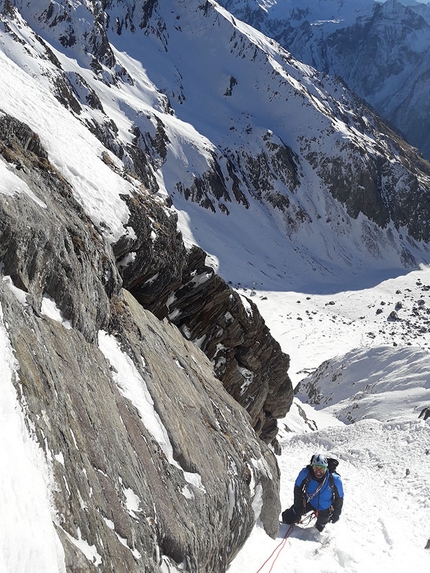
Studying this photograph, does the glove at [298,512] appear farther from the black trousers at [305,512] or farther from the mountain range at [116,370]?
the mountain range at [116,370]

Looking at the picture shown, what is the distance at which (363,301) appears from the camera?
83688 millimetres

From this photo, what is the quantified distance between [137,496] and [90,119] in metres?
69.5

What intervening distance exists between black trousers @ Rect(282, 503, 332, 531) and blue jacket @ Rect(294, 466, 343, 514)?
0.27 feet

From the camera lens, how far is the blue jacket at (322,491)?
1052cm

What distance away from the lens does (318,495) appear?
415 inches

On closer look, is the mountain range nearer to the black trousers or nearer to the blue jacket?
the black trousers

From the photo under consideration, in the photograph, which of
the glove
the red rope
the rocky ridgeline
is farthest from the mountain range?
the glove

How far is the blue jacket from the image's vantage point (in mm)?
10516

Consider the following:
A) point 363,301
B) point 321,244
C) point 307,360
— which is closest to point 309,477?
point 307,360

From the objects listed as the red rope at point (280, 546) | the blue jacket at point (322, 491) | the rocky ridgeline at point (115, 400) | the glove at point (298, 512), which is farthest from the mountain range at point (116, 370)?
the blue jacket at point (322, 491)

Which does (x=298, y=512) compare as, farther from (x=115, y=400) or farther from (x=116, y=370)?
(x=115, y=400)

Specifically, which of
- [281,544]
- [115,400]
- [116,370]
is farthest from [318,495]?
[115,400]

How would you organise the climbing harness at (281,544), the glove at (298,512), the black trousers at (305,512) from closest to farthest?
1. the climbing harness at (281,544)
2. the black trousers at (305,512)
3. the glove at (298,512)

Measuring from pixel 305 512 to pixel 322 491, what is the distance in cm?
60
